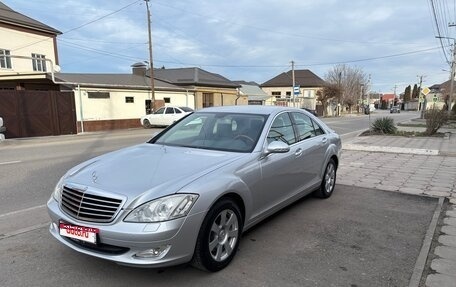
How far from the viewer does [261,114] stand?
4.81 meters

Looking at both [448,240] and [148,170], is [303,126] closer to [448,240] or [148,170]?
[448,240]

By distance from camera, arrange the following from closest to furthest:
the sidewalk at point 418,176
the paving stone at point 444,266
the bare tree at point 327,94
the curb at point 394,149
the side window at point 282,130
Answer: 1. the paving stone at point 444,266
2. the sidewalk at point 418,176
3. the side window at point 282,130
4. the curb at point 394,149
5. the bare tree at point 327,94

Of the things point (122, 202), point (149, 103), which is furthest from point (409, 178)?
point (149, 103)

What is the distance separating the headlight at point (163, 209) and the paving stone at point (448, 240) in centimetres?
316

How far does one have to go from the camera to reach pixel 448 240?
4375 mm

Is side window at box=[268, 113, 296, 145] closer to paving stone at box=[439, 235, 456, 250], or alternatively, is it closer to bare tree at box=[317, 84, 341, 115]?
paving stone at box=[439, 235, 456, 250]

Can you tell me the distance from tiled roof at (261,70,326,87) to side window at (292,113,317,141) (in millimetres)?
67461

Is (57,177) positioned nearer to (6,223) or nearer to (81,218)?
(6,223)

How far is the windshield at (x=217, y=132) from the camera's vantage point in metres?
4.34

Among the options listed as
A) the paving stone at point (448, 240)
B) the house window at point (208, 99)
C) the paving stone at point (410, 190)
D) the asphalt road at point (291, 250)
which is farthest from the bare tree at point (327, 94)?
the paving stone at point (448, 240)

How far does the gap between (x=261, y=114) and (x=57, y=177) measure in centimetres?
527

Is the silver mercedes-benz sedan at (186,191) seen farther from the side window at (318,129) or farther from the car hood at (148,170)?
the side window at (318,129)

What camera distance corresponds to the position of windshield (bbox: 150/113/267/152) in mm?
4336

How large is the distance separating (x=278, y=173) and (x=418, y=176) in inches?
201
